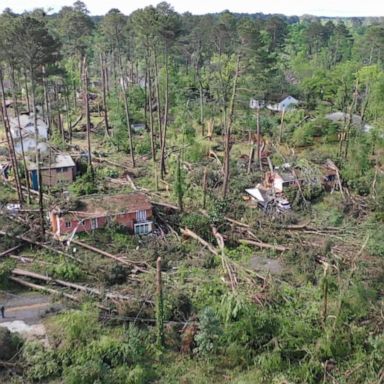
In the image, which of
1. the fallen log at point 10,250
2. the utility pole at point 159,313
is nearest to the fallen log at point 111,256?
the fallen log at point 10,250

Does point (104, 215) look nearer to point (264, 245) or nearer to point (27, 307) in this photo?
point (27, 307)

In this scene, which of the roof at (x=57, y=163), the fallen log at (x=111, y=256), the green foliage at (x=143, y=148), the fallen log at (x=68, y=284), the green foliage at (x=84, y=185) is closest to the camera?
the fallen log at (x=68, y=284)

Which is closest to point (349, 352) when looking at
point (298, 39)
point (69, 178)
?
point (69, 178)

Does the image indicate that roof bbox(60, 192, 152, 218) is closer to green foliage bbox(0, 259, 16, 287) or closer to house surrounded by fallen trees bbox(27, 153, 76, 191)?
green foliage bbox(0, 259, 16, 287)

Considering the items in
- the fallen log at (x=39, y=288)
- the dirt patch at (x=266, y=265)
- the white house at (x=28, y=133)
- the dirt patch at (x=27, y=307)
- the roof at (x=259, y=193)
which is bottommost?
the dirt patch at (x=27, y=307)

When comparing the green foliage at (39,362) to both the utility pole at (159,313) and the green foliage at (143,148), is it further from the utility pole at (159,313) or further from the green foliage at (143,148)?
the green foliage at (143,148)

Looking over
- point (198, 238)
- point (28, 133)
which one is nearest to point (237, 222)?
point (198, 238)
